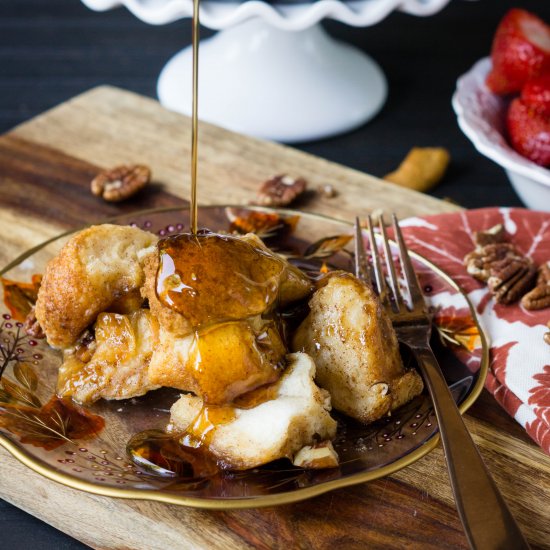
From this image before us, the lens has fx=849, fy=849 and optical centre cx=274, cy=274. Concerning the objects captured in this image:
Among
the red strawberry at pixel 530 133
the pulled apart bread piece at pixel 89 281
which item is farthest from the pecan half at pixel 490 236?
the pulled apart bread piece at pixel 89 281

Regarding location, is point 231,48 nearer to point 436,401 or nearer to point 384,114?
point 384,114

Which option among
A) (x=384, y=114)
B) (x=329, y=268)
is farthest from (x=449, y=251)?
(x=384, y=114)

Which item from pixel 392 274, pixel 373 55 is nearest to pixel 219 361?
pixel 392 274

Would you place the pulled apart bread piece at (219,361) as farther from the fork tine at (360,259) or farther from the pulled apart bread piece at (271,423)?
the fork tine at (360,259)

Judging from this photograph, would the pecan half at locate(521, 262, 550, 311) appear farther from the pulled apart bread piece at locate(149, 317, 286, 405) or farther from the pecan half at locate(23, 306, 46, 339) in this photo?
the pecan half at locate(23, 306, 46, 339)

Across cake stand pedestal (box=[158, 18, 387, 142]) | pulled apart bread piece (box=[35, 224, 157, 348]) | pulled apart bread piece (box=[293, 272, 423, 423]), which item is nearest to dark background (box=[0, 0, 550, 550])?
cake stand pedestal (box=[158, 18, 387, 142])

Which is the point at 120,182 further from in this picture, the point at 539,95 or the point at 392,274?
the point at 539,95
